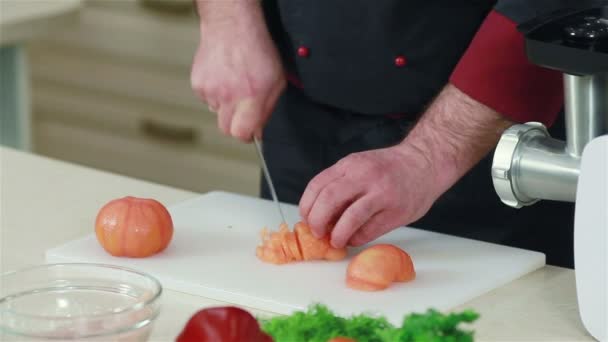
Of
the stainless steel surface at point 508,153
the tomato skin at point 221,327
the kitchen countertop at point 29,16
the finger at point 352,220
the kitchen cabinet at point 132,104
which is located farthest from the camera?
the kitchen cabinet at point 132,104

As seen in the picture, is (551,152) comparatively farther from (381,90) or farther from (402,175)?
(381,90)

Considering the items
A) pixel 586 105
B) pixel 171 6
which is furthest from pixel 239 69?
pixel 171 6

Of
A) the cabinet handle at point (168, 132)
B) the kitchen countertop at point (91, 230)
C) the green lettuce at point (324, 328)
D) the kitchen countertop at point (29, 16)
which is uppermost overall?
the green lettuce at point (324, 328)

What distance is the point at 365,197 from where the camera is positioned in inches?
47.3

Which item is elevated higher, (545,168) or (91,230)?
(545,168)

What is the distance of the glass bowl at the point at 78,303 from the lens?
79cm

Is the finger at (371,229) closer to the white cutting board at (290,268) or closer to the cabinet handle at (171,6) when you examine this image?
the white cutting board at (290,268)

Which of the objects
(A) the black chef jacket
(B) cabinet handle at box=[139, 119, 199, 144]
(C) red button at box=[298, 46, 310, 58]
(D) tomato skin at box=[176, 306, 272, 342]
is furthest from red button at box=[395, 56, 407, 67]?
(B) cabinet handle at box=[139, 119, 199, 144]

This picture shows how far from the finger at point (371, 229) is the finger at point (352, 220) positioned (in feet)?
0.05

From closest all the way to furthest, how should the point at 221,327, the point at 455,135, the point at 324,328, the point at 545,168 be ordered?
the point at 221,327 → the point at 324,328 → the point at 545,168 → the point at 455,135

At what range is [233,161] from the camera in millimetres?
3428

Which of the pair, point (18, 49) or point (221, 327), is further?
point (18, 49)

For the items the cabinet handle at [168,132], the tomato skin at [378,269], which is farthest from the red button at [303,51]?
the cabinet handle at [168,132]

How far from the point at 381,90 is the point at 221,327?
2.82ft
